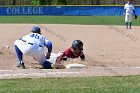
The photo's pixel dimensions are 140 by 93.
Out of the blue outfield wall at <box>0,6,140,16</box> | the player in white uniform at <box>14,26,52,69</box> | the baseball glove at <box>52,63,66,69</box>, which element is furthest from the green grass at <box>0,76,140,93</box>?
the blue outfield wall at <box>0,6,140,16</box>

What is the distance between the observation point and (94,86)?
7301mm

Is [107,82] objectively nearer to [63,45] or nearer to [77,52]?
[77,52]

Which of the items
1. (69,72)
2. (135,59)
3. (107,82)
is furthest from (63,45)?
(107,82)

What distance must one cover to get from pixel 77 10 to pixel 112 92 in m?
39.0

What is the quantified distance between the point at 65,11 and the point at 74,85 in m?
38.4

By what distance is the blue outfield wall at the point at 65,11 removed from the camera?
1781 inches

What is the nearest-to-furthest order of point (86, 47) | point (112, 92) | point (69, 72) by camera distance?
point (112, 92) → point (69, 72) → point (86, 47)

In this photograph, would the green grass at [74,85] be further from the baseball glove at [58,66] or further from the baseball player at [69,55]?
the baseball player at [69,55]

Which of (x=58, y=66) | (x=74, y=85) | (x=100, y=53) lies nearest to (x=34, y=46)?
(x=58, y=66)

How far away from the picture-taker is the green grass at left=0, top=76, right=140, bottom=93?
22.8 feet

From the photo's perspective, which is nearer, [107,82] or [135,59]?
[107,82]

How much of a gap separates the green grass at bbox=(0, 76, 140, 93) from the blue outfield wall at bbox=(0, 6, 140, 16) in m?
37.2

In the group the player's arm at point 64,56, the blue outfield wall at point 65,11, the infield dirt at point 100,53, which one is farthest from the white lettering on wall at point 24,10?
the player's arm at point 64,56

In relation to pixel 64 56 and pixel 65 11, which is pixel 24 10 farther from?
pixel 64 56
